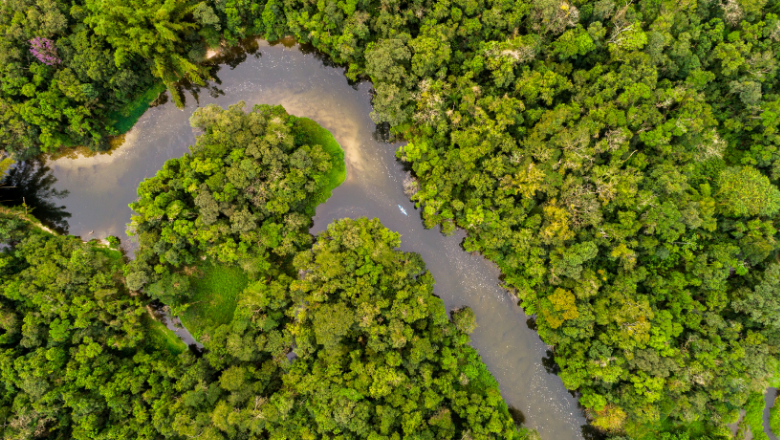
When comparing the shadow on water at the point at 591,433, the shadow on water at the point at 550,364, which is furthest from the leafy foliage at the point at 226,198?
the shadow on water at the point at 591,433


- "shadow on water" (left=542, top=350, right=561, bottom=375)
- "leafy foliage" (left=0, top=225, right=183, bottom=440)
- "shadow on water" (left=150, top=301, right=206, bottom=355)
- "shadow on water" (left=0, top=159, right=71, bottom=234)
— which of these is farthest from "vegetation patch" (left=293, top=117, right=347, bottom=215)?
"shadow on water" (left=542, top=350, right=561, bottom=375)

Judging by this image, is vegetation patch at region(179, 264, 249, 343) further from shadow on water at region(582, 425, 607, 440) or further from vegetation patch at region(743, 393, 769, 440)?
vegetation patch at region(743, 393, 769, 440)

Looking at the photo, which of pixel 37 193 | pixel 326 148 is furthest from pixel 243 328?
pixel 37 193

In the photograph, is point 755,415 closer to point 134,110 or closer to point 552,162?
point 552,162

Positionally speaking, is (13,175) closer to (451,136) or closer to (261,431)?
(261,431)

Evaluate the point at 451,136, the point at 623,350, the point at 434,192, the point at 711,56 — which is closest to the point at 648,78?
the point at 711,56

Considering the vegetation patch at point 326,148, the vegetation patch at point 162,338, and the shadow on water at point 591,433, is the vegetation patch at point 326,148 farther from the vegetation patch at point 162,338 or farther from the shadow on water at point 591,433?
the shadow on water at point 591,433
